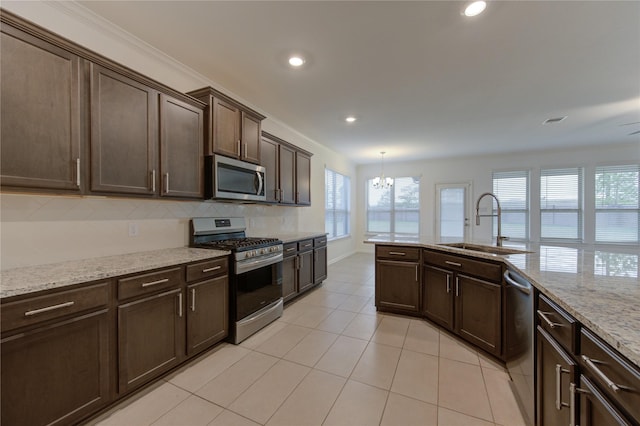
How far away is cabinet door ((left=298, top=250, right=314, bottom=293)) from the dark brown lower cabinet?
2686 mm

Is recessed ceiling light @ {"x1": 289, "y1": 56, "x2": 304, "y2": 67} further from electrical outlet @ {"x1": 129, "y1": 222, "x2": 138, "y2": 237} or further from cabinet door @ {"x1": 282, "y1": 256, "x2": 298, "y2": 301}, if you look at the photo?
cabinet door @ {"x1": 282, "y1": 256, "x2": 298, "y2": 301}

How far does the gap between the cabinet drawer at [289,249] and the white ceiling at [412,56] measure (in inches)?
76.2

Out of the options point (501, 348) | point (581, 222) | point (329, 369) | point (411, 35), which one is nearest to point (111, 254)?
point (329, 369)

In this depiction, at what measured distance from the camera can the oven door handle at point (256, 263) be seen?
2.41m

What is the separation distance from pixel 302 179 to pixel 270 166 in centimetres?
88

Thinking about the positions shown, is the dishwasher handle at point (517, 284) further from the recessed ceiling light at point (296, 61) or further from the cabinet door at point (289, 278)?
the recessed ceiling light at point (296, 61)

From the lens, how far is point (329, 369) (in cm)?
206

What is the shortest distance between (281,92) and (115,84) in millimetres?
1724

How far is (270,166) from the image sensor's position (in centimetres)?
354

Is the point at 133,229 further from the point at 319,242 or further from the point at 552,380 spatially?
the point at 552,380

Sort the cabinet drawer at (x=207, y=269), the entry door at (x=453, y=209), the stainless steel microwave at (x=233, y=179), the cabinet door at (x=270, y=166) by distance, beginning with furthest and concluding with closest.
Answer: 1. the entry door at (x=453, y=209)
2. the cabinet door at (x=270, y=166)
3. the stainless steel microwave at (x=233, y=179)
4. the cabinet drawer at (x=207, y=269)

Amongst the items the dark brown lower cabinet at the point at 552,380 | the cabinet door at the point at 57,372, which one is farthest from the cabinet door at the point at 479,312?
the cabinet door at the point at 57,372

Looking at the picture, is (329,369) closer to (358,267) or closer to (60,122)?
(60,122)

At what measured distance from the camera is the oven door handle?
2408 millimetres
